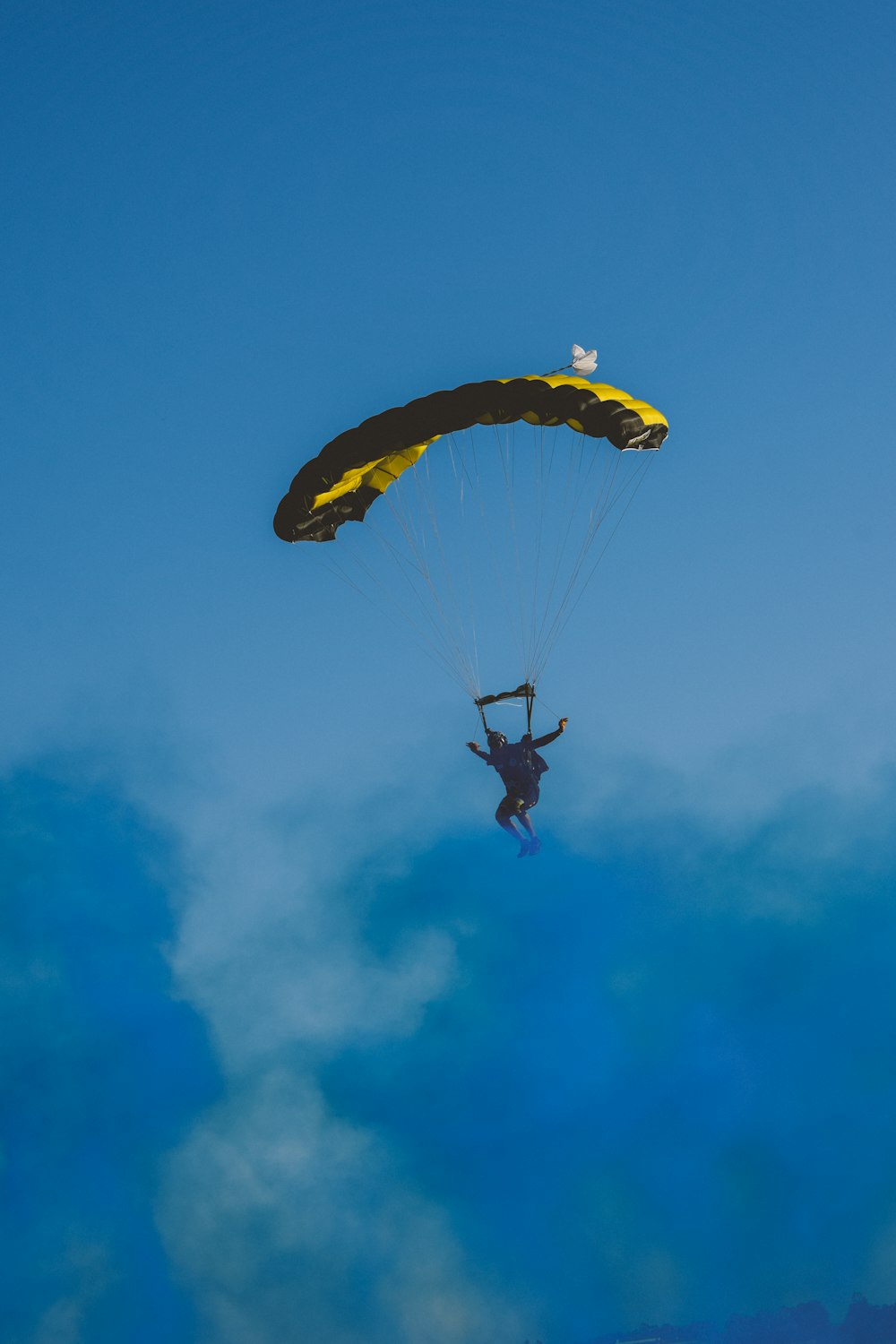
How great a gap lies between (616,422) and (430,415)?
9.58 ft

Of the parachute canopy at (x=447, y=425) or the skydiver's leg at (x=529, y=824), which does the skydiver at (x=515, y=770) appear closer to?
the skydiver's leg at (x=529, y=824)

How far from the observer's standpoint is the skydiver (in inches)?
818

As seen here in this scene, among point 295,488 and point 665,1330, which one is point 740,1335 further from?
point 295,488

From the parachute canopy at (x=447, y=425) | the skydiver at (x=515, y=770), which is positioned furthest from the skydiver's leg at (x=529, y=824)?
the parachute canopy at (x=447, y=425)

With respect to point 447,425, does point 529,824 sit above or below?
below

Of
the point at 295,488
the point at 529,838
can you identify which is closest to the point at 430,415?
the point at 295,488

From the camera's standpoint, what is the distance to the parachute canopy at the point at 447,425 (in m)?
19.5

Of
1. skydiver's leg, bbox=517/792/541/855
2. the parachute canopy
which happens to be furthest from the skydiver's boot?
the parachute canopy

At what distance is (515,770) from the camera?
20.8m

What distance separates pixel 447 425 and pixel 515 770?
554cm

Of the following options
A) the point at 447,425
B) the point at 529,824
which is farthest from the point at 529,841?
the point at 447,425

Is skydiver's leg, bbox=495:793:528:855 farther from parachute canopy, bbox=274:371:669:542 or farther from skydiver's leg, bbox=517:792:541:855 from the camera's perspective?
parachute canopy, bbox=274:371:669:542

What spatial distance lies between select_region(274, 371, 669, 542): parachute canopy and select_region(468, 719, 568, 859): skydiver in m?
4.67

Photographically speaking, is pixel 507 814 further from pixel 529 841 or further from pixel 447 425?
pixel 447 425
